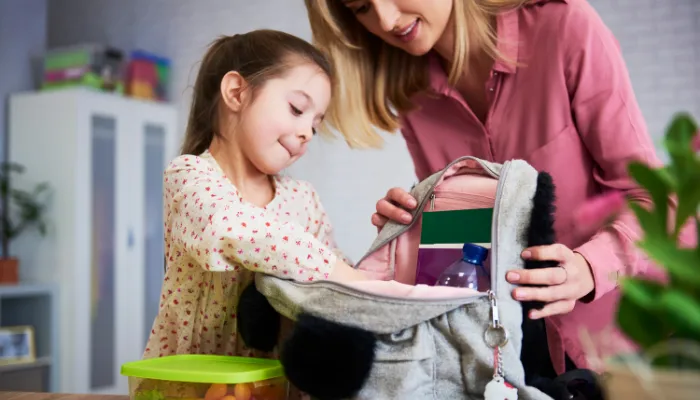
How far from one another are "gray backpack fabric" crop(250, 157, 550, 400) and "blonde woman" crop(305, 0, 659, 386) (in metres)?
0.18

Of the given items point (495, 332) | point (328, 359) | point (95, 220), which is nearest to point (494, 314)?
point (495, 332)

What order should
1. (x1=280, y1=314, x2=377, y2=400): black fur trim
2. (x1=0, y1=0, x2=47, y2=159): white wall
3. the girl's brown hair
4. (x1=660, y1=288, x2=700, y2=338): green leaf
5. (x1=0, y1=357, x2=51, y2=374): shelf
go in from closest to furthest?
(x1=660, y1=288, x2=700, y2=338): green leaf, (x1=280, y1=314, x2=377, y2=400): black fur trim, the girl's brown hair, (x1=0, y1=357, x2=51, y2=374): shelf, (x1=0, y1=0, x2=47, y2=159): white wall

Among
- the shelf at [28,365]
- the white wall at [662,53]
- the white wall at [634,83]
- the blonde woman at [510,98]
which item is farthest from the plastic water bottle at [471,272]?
the shelf at [28,365]

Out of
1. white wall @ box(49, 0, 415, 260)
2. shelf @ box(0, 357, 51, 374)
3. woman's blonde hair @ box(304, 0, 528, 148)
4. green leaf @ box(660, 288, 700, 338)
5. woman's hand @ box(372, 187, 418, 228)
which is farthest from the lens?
shelf @ box(0, 357, 51, 374)

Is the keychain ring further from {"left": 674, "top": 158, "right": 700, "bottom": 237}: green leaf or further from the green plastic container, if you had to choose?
{"left": 674, "top": 158, "right": 700, "bottom": 237}: green leaf

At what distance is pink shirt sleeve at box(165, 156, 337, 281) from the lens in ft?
2.69

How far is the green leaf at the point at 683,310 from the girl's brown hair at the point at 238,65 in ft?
2.75

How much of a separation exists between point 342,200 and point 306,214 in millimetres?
1190

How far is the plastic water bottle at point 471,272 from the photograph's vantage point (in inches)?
30.7

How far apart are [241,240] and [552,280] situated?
343 mm

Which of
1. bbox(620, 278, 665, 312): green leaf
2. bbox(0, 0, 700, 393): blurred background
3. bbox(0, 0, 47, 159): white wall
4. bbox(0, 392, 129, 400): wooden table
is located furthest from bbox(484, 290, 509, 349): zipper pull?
bbox(0, 0, 47, 159): white wall

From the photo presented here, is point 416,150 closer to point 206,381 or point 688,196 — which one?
point 206,381

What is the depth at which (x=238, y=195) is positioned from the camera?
38.1 inches

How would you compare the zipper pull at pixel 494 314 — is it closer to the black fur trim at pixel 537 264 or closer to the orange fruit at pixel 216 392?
the black fur trim at pixel 537 264
